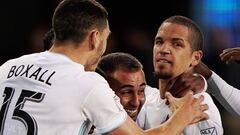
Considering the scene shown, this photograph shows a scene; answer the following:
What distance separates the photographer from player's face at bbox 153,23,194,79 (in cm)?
352

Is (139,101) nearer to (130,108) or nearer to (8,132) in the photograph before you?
(130,108)

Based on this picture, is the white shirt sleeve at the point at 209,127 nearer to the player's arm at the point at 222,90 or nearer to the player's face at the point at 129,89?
the player's face at the point at 129,89

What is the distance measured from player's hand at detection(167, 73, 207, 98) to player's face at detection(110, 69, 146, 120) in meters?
0.19

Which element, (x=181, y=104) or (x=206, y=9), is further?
(x=206, y=9)

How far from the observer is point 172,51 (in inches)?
139

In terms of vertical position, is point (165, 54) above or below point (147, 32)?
above

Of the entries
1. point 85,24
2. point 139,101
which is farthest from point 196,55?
point 85,24

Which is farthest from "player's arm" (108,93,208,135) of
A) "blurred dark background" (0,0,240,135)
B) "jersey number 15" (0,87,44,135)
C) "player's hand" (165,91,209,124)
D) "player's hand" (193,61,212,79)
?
"blurred dark background" (0,0,240,135)

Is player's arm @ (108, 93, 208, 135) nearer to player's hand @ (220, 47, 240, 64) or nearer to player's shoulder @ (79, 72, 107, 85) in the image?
player's shoulder @ (79, 72, 107, 85)

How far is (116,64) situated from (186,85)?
0.40 metres

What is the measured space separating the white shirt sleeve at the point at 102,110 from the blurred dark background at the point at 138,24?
337cm

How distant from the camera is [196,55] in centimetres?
366

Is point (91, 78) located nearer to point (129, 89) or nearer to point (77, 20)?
point (77, 20)

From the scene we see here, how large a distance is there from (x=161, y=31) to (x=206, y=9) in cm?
292
